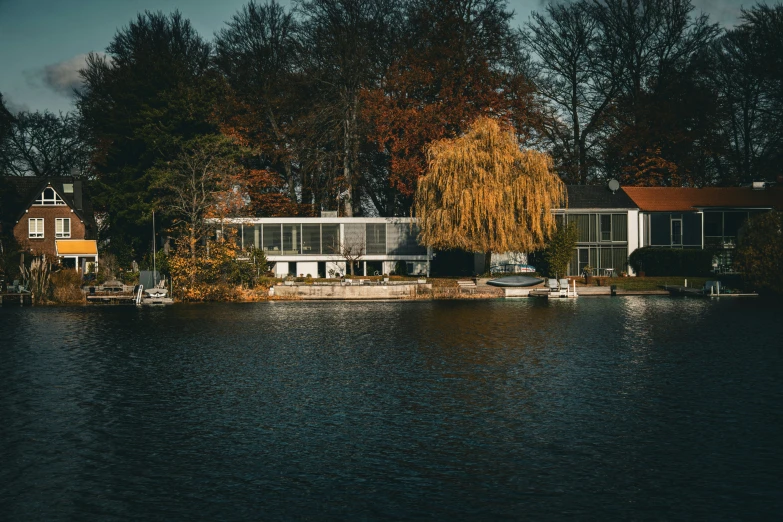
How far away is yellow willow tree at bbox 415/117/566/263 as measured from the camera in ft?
175

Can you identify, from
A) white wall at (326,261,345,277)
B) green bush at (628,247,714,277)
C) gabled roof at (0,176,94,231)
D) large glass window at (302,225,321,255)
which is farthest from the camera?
gabled roof at (0,176,94,231)

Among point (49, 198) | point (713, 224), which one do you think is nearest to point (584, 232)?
point (713, 224)

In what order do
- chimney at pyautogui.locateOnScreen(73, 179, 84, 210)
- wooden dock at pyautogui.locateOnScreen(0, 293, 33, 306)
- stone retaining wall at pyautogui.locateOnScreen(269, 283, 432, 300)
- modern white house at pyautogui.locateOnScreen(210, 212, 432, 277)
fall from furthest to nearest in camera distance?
1. chimney at pyautogui.locateOnScreen(73, 179, 84, 210)
2. modern white house at pyautogui.locateOnScreen(210, 212, 432, 277)
3. stone retaining wall at pyautogui.locateOnScreen(269, 283, 432, 300)
4. wooden dock at pyautogui.locateOnScreen(0, 293, 33, 306)

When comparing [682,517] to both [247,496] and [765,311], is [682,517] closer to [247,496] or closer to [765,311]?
[247,496]

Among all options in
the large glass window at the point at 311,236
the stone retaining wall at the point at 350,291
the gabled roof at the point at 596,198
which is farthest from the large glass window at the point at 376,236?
the gabled roof at the point at 596,198

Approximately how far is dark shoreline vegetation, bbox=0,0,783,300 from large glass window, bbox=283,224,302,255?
4.32 metres

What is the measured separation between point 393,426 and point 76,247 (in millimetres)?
58061

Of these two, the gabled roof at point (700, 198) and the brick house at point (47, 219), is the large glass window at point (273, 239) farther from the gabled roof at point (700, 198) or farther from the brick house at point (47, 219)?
the gabled roof at point (700, 198)

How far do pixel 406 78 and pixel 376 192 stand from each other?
13.1m

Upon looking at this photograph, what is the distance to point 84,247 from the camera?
67.7 m

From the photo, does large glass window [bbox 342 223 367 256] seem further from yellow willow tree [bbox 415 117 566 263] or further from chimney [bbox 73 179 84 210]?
chimney [bbox 73 179 84 210]

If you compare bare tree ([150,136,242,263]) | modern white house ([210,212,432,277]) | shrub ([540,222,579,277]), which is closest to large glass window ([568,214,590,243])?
shrub ([540,222,579,277])

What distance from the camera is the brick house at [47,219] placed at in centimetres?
6675

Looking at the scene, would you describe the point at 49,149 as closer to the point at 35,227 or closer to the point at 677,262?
the point at 35,227
